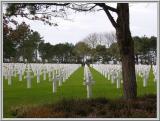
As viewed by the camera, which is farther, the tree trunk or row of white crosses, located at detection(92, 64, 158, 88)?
row of white crosses, located at detection(92, 64, 158, 88)

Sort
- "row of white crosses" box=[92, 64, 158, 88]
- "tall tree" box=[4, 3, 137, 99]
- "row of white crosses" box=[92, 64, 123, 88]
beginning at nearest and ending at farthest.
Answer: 1. "tall tree" box=[4, 3, 137, 99]
2. "row of white crosses" box=[92, 64, 123, 88]
3. "row of white crosses" box=[92, 64, 158, 88]

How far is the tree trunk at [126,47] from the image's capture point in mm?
12617

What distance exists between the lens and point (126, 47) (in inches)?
501

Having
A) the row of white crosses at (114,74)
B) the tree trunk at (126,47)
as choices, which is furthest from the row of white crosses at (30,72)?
the tree trunk at (126,47)

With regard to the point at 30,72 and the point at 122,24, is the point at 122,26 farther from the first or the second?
the point at 30,72

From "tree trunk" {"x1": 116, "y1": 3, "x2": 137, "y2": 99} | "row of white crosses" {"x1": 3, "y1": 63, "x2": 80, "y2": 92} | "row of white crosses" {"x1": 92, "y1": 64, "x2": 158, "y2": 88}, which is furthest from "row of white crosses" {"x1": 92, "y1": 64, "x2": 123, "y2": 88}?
"tree trunk" {"x1": 116, "y1": 3, "x2": 137, "y2": 99}

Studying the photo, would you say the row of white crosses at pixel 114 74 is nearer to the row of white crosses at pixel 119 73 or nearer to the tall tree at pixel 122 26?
the row of white crosses at pixel 119 73

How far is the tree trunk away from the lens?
1262 centimetres

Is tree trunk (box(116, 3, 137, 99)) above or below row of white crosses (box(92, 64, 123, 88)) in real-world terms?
above

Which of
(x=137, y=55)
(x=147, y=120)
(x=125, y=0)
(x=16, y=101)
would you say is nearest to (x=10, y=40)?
(x=16, y=101)

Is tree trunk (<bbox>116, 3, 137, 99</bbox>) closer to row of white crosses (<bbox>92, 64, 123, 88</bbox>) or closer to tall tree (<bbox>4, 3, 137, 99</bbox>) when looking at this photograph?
tall tree (<bbox>4, 3, 137, 99</bbox>)

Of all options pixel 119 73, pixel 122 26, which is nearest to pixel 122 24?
pixel 122 26

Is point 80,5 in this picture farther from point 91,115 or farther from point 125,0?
point 91,115

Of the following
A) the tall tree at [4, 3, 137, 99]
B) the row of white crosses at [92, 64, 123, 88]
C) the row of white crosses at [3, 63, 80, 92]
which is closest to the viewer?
the tall tree at [4, 3, 137, 99]
